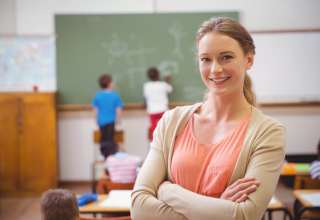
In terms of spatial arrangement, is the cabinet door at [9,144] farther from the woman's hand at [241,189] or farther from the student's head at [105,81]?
the woman's hand at [241,189]

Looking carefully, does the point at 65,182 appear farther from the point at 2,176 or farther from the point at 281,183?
the point at 281,183

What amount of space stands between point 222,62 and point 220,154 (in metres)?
0.28

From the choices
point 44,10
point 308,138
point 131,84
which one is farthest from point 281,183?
point 44,10

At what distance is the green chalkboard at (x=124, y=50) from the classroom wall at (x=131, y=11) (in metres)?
0.13

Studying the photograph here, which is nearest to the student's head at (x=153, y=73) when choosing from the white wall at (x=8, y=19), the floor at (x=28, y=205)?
the floor at (x=28, y=205)

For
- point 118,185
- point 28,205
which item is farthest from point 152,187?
point 28,205

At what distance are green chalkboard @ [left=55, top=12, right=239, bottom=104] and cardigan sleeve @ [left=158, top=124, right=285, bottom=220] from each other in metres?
4.99

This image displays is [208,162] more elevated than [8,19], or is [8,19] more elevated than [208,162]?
[8,19]

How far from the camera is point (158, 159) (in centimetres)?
152

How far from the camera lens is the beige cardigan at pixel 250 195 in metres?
1.38

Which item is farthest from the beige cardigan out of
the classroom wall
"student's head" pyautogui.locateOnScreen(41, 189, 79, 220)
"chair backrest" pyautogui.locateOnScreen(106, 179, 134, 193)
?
the classroom wall

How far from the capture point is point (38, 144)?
6059 millimetres

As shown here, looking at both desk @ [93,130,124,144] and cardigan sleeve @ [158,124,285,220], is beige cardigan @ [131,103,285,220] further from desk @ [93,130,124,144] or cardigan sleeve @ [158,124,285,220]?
desk @ [93,130,124,144]

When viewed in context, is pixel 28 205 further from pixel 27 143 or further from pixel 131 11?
pixel 131 11
